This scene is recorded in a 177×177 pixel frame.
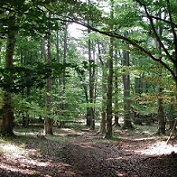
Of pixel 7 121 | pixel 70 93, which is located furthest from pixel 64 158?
pixel 70 93

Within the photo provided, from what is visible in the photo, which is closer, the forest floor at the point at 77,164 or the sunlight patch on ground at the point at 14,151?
the forest floor at the point at 77,164

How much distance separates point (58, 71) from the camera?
3.04 meters

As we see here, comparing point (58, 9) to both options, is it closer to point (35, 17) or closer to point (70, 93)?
point (35, 17)

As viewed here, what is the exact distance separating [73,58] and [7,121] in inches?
866

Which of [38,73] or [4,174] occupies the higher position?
[38,73]

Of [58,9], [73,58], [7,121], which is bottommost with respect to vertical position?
[7,121]

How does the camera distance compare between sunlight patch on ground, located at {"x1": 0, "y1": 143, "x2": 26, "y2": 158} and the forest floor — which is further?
sunlight patch on ground, located at {"x1": 0, "y1": 143, "x2": 26, "y2": 158}

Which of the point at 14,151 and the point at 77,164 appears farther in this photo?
the point at 14,151

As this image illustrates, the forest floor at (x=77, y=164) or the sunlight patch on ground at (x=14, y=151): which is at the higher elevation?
the sunlight patch on ground at (x=14, y=151)

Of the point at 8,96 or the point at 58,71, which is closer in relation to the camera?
→ the point at 58,71

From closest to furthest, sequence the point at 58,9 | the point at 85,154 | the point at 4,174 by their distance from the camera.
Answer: the point at 58,9 < the point at 4,174 < the point at 85,154

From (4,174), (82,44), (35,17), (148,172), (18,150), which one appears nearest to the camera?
(35,17)

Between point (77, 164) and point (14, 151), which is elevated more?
point (14, 151)

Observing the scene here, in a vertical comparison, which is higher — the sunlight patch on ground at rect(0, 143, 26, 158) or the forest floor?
the sunlight patch on ground at rect(0, 143, 26, 158)
